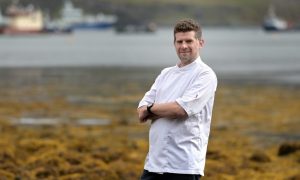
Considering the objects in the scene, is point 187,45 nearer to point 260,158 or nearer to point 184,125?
point 184,125

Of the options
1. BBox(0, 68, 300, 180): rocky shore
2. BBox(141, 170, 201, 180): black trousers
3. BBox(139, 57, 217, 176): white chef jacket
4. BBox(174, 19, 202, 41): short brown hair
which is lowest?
BBox(0, 68, 300, 180): rocky shore

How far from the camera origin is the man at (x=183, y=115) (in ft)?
23.4

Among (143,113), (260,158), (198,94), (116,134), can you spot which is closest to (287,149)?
(260,158)

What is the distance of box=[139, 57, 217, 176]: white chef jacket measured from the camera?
712 centimetres

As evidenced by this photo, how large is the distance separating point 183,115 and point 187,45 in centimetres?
61

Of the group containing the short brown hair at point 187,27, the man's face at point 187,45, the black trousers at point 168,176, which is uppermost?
the short brown hair at point 187,27

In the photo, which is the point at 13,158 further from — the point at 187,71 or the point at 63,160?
the point at 187,71

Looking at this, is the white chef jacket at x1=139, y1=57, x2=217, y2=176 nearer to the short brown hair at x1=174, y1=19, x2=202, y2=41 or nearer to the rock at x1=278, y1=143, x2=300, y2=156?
the short brown hair at x1=174, y1=19, x2=202, y2=41

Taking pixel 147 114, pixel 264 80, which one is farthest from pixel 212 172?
pixel 264 80

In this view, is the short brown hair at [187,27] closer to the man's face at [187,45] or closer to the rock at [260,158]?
the man's face at [187,45]

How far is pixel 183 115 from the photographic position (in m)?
7.10

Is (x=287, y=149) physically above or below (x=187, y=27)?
below

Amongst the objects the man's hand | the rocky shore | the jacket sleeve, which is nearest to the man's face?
the jacket sleeve

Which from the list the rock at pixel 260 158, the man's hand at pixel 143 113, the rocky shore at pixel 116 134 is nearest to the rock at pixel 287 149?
the rocky shore at pixel 116 134
